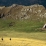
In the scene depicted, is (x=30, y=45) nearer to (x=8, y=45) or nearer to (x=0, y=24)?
(x=8, y=45)

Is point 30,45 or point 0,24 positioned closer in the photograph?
point 30,45

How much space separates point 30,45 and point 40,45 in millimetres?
2941

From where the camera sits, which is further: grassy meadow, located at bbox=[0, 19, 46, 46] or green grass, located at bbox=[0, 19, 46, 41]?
green grass, located at bbox=[0, 19, 46, 41]

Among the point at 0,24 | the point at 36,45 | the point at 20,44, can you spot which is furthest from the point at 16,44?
the point at 0,24

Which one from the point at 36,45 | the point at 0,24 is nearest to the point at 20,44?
the point at 36,45

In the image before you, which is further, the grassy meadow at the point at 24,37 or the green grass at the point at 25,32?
the green grass at the point at 25,32

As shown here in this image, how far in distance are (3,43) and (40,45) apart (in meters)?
10.4

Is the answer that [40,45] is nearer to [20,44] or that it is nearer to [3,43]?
[20,44]

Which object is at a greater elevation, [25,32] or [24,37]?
[25,32]

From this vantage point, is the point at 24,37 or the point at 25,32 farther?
the point at 25,32

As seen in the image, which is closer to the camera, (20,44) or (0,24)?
(20,44)

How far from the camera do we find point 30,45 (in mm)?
49062

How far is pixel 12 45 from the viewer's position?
48.2 metres

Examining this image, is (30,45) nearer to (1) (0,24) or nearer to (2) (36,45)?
(2) (36,45)
